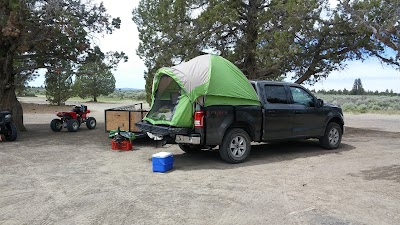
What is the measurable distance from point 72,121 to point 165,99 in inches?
280

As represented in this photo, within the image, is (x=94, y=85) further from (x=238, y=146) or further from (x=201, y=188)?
(x=201, y=188)

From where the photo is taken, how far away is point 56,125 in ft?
48.8

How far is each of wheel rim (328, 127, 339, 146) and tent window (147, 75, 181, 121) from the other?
457cm

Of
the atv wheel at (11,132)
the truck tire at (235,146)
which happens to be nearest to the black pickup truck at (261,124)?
the truck tire at (235,146)

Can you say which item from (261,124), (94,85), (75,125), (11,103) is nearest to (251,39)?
(261,124)

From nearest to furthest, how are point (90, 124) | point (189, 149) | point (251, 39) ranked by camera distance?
point (189, 149)
point (251, 39)
point (90, 124)

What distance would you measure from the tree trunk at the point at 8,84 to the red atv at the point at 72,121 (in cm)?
137

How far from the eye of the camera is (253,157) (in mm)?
9055

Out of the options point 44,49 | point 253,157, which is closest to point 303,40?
point 253,157

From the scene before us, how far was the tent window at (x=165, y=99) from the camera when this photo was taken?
28.5 ft

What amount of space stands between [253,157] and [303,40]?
617 centimetres

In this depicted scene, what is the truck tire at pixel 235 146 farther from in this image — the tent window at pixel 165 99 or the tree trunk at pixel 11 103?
the tree trunk at pixel 11 103

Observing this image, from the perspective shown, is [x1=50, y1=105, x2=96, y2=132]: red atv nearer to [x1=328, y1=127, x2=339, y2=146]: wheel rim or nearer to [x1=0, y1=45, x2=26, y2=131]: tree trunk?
[x1=0, y1=45, x2=26, y2=131]: tree trunk

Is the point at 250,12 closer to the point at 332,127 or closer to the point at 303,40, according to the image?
the point at 303,40
